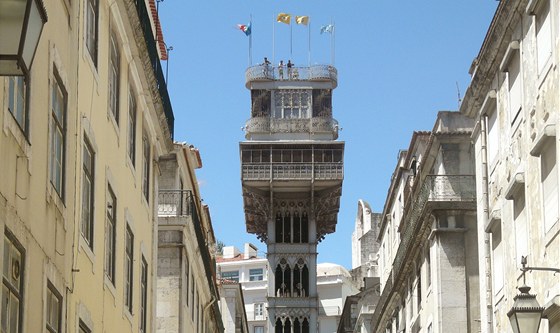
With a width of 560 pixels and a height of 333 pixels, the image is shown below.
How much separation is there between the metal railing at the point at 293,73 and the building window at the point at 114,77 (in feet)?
292

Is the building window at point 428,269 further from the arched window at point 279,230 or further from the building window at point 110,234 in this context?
the arched window at point 279,230

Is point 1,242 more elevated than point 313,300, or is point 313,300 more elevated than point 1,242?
point 313,300

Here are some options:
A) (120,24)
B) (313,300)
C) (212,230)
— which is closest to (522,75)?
(120,24)

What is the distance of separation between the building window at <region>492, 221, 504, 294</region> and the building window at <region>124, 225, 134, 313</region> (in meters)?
7.04

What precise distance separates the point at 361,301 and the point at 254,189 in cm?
4111

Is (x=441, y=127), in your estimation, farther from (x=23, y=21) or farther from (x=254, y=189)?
(x=254, y=189)

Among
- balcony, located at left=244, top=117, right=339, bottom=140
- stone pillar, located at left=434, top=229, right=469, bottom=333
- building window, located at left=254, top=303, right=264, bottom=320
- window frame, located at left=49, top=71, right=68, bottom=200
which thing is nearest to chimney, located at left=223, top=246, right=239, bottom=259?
building window, located at left=254, top=303, right=264, bottom=320

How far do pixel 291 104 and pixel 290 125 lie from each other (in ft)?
6.85

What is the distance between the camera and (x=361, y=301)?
6825 centimetres

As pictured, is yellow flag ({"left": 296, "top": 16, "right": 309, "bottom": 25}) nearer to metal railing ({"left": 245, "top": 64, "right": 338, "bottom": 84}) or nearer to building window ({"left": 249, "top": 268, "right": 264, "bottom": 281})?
metal railing ({"left": 245, "top": 64, "right": 338, "bottom": 84})

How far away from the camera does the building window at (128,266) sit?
23.9 m

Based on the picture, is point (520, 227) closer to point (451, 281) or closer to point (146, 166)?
point (146, 166)

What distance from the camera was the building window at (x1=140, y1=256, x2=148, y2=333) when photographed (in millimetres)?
26594

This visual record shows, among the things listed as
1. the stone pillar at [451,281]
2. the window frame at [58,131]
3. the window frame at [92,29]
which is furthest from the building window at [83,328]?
the stone pillar at [451,281]
